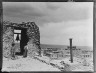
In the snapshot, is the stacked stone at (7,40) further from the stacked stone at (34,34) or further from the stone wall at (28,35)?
the stacked stone at (34,34)

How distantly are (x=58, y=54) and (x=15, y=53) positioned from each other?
0.99m

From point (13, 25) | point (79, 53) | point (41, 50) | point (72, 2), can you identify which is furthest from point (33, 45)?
point (72, 2)

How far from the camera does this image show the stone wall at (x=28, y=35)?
474 centimetres

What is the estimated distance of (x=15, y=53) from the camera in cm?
487

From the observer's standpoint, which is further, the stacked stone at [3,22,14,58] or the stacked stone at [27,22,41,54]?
the stacked stone at [27,22,41,54]

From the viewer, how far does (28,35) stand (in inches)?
205

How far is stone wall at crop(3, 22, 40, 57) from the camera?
4739 mm

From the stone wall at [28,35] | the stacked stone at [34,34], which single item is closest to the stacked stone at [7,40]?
the stone wall at [28,35]

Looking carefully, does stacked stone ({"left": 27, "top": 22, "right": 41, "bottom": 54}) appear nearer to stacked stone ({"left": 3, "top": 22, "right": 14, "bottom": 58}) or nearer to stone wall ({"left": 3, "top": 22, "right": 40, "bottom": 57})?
stone wall ({"left": 3, "top": 22, "right": 40, "bottom": 57})

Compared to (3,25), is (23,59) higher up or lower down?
lower down

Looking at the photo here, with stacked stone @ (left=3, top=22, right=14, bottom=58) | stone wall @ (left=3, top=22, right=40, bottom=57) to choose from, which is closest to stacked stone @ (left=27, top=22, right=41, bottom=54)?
stone wall @ (left=3, top=22, right=40, bottom=57)

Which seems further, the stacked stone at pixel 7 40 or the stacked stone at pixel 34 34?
the stacked stone at pixel 34 34

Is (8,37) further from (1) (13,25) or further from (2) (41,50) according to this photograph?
(2) (41,50)

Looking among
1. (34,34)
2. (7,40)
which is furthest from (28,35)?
(7,40)
